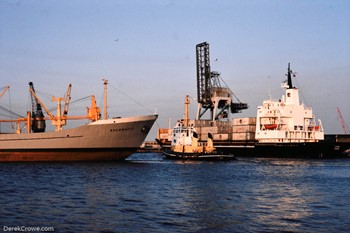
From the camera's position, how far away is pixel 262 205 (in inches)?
807

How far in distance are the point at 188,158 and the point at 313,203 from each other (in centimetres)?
3449

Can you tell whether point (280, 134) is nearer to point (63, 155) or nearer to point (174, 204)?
point (63, 155)

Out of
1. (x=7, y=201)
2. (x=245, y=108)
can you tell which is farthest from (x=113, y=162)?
(x=245, y=108)

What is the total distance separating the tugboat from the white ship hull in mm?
7920

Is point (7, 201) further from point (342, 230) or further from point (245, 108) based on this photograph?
point (245, 108)

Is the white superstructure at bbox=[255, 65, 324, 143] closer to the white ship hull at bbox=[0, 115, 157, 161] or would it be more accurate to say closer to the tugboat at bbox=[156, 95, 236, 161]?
the tugboat at bbox=[156, 95, 236, 161]

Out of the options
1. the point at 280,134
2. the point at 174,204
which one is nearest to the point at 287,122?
the point at 280,134

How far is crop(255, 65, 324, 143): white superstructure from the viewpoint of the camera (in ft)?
236

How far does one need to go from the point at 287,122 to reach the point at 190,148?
2453cm

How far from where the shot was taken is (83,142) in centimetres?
4834

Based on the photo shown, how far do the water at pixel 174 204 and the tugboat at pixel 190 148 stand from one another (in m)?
22.1

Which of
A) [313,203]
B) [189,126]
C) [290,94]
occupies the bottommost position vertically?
[313,203]

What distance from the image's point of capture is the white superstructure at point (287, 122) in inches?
2832

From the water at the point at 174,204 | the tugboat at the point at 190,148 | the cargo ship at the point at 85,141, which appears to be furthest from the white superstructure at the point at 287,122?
the water at the point at 174,204
